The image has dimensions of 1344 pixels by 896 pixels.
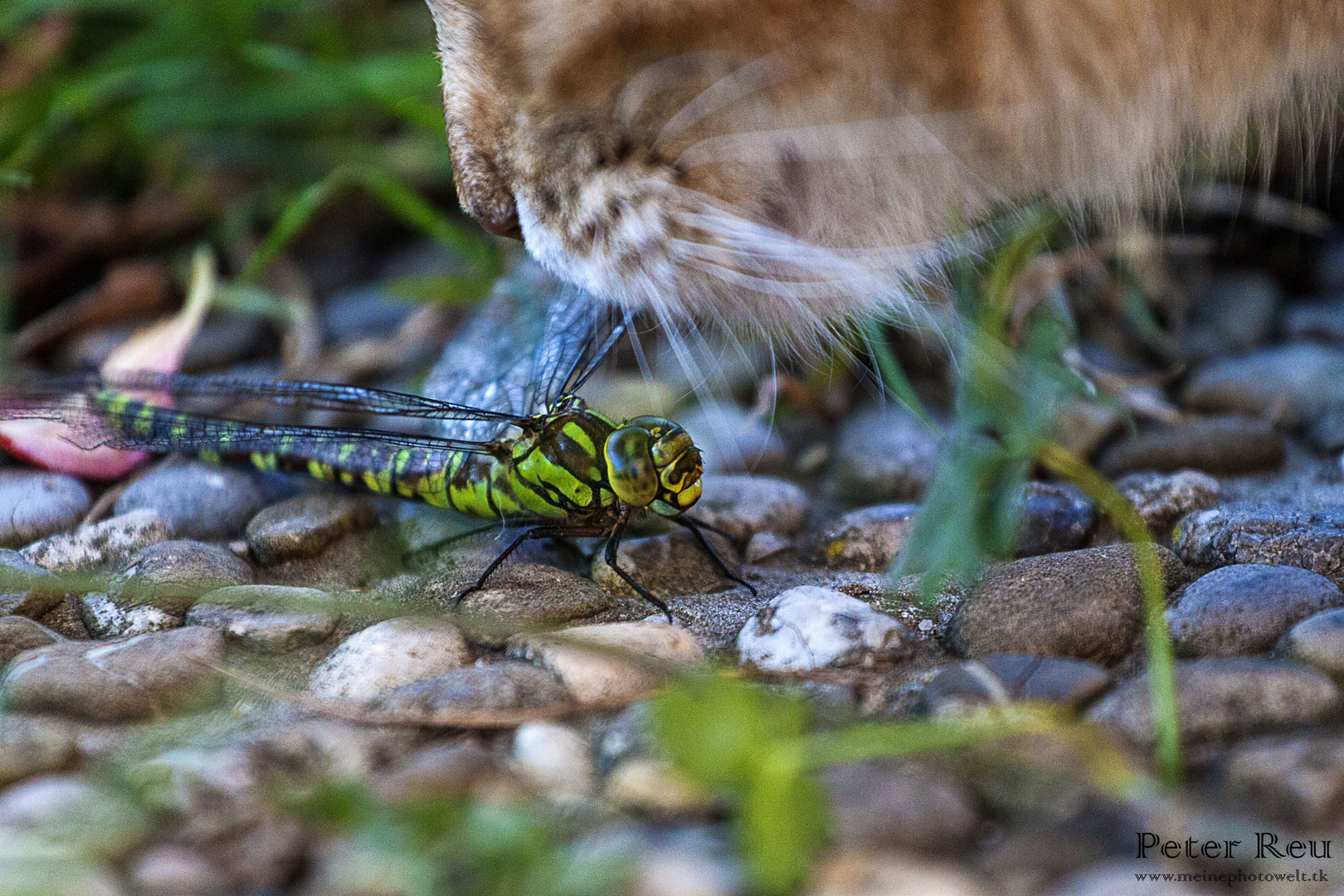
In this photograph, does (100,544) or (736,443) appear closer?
(100,544)

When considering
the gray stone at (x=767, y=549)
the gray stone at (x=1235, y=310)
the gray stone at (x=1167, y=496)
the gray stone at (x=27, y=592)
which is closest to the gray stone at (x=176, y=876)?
the gray stone at (x=27, y=592)

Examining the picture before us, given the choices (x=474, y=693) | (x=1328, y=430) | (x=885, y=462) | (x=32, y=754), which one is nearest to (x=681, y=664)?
(x=474, y=693)

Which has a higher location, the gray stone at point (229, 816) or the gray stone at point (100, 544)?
the gray stone at point (100, 544)

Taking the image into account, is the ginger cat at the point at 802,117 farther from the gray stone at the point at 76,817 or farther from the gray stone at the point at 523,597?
the gray stone at the point at 76,817

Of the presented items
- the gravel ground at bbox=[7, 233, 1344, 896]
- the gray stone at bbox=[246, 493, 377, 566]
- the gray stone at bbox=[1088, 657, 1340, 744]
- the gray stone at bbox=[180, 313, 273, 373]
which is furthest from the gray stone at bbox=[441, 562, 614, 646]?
the gray stone at bbox=[180, 313, 273, 373]

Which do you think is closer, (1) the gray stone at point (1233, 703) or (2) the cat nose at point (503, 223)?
(1) the gray stone at point (1233, 703)

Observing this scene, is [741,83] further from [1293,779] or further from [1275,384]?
[1275,384]

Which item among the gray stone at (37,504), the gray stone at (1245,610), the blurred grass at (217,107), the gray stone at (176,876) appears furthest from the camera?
the blurred grass at (217,107)
